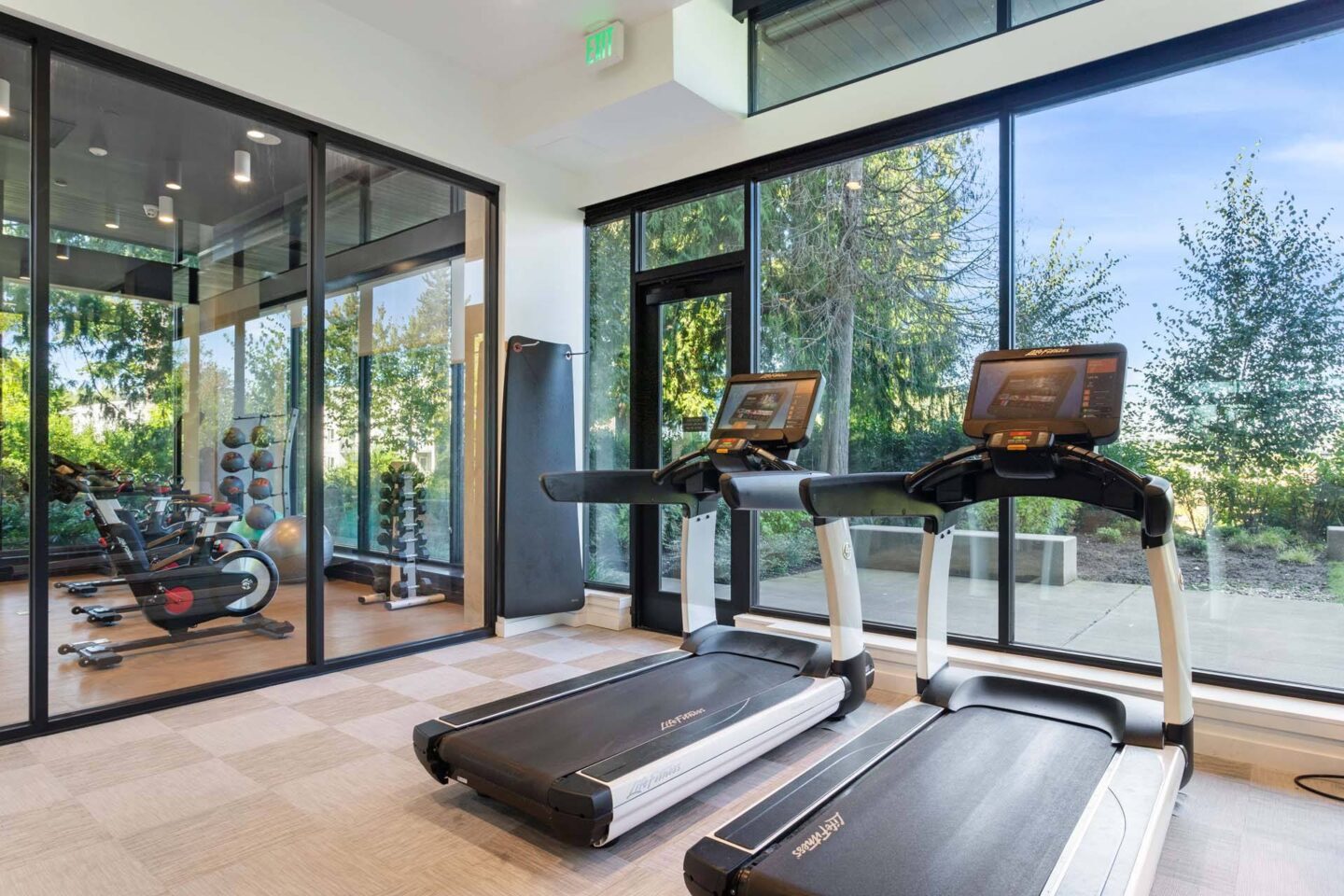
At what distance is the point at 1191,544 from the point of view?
331 centimetres

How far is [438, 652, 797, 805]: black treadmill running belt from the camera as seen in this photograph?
95.0 inches

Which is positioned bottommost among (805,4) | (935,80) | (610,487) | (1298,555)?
(1298,555)

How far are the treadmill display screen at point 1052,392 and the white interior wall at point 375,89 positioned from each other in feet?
10.7

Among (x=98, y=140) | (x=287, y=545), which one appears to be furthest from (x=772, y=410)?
(x=98, y=140)

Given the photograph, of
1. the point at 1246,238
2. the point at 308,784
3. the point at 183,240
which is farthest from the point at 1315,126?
the point at 183,240

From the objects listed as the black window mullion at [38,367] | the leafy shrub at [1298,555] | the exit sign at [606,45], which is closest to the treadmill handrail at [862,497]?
the leafy shrub at [1298,555]

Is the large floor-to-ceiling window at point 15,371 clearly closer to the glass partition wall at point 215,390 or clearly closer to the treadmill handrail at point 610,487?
the glass partition wall at point 215,390

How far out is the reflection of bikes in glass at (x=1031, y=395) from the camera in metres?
2.62

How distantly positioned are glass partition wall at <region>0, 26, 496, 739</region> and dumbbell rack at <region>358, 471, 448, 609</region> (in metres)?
0.02

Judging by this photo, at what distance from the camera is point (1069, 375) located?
8.61 ft

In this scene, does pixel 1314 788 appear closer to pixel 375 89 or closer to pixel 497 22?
pixel 497 22

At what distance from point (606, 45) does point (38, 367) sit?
10.6ft

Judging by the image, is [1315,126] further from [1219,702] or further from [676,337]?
[676,337]

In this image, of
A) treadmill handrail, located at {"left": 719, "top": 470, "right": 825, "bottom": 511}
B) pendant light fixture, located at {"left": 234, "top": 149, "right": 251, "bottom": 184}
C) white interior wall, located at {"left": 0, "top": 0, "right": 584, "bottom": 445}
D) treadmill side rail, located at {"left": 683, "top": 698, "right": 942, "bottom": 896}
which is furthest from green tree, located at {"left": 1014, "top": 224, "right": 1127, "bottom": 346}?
pendant light fixture, located at {"left": 234, "top": 149, "right": 251, "bottom": 184}
